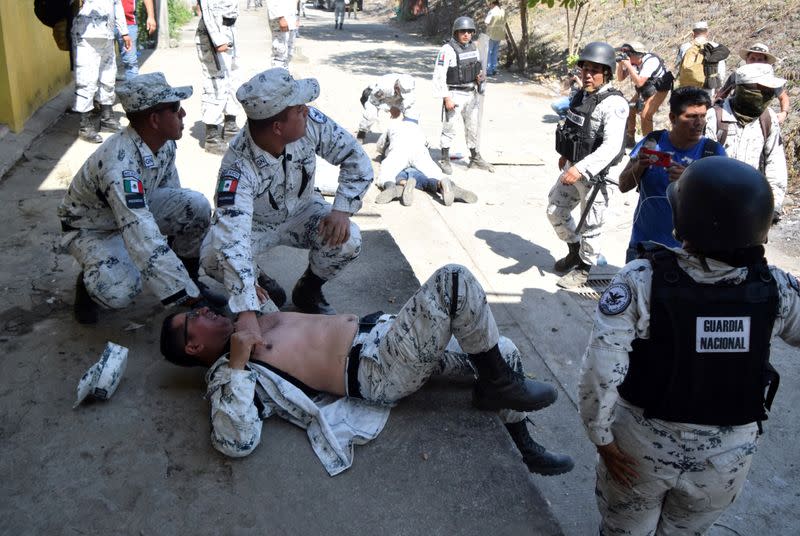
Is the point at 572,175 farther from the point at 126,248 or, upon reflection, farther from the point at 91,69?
the point at 91,69

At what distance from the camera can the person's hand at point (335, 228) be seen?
355 cm

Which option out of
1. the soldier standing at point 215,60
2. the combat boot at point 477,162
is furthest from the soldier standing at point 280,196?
the combat boot at point 477,162

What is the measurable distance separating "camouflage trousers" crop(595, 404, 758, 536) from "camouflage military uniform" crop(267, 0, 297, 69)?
23.4 feet

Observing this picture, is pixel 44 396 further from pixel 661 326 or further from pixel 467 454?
pixel 661 326

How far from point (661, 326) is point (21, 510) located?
2166 mm

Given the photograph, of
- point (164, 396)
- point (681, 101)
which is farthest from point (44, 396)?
point (681, 101)

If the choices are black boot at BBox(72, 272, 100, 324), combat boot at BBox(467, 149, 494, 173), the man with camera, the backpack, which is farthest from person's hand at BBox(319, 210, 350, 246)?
the backpack

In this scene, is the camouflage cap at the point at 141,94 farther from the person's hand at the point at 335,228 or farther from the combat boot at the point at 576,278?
the combat boot at the point at 576,278

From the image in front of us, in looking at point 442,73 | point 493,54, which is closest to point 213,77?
point 442,73

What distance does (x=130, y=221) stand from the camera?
319cm

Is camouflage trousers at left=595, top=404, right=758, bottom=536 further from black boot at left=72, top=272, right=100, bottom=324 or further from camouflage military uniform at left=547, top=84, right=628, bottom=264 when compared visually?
camouflage military uniform at left=547, top=84, right=628, bottom=264

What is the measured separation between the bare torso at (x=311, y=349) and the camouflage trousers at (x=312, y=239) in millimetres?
675

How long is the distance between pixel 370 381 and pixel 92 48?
16.6 feet

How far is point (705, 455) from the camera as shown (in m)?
2.05
